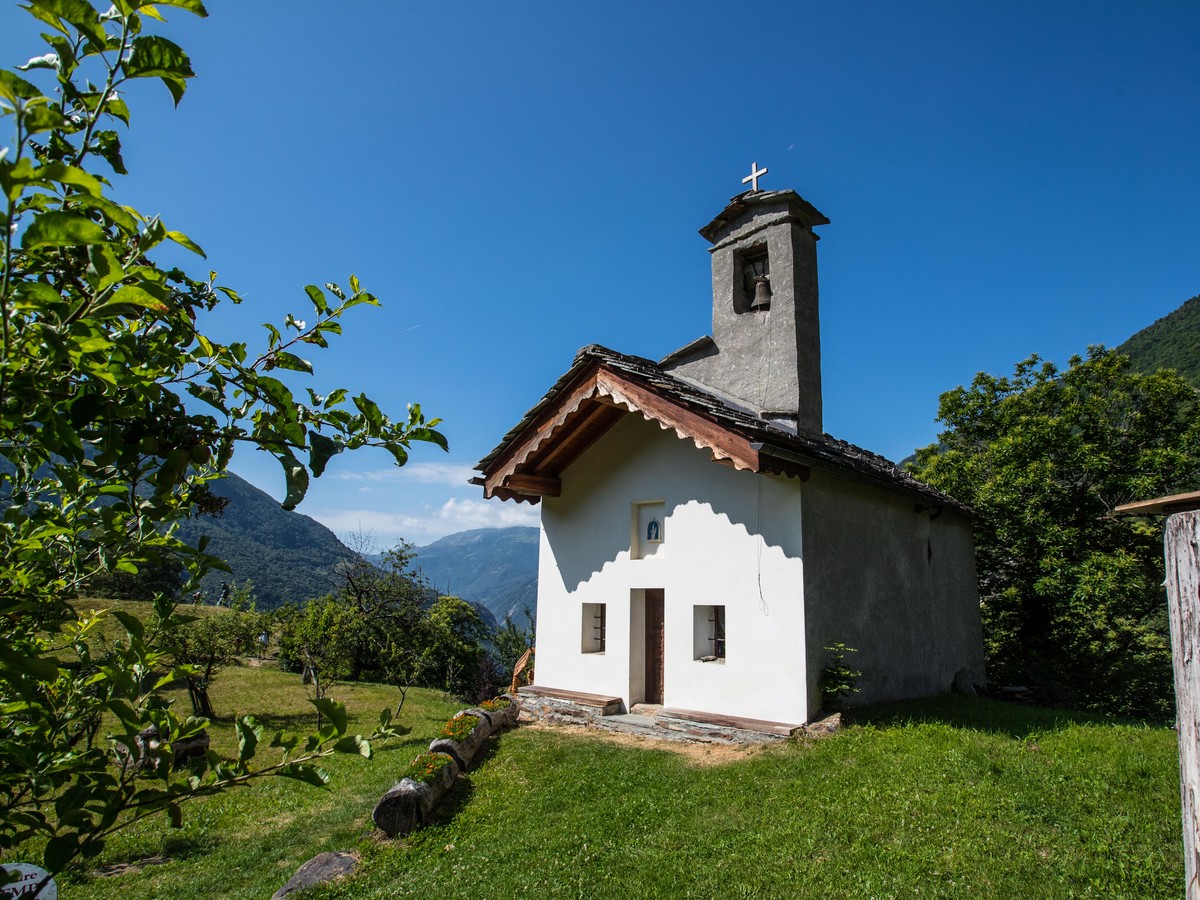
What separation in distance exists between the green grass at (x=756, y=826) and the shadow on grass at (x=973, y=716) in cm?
9

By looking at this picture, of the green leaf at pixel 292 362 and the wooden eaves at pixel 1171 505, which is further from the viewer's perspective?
the wooden eaves at pixel 1171 505

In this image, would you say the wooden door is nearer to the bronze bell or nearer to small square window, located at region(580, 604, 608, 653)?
small square window, located at region(580, 604, 608, 653)

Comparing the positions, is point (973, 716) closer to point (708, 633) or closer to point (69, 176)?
point (708, 633)

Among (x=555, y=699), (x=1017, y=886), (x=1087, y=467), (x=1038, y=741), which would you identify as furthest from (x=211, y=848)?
(x=1087, y=467)

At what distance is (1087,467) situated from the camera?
16.2 meters

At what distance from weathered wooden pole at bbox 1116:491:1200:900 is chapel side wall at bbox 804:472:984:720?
6.69m

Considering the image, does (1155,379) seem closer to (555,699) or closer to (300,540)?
(555,699)

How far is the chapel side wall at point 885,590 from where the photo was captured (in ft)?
30.8

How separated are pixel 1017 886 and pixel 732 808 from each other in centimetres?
257

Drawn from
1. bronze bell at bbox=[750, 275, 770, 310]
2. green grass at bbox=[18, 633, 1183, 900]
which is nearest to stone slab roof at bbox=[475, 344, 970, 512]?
bronze bell at bbox=[750, 275, 770, 310]

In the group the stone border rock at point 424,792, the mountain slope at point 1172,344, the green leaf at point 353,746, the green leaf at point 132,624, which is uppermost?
the mountain slope at point 1172,344

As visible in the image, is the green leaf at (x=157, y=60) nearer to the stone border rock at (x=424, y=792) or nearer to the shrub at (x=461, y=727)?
the stone border rock at (x=424, y=792)

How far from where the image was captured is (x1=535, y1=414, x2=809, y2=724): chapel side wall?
911 cm

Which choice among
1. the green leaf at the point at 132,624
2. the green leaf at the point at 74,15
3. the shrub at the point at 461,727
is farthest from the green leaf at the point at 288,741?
the shrub at the point at 461,727
